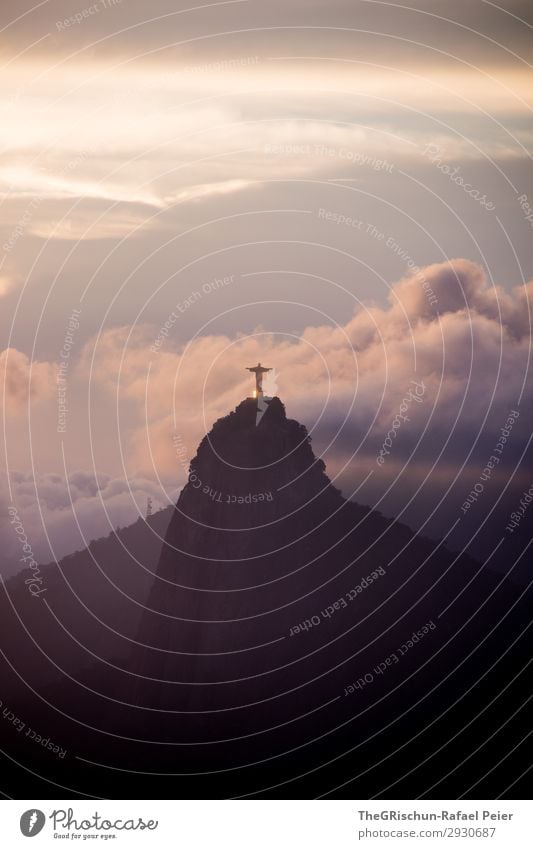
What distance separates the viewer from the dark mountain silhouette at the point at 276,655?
28000 mm

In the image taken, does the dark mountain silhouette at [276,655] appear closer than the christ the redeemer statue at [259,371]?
No

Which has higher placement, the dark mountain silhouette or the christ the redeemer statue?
the christ the redeemer statue

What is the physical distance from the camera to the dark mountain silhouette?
2800cm

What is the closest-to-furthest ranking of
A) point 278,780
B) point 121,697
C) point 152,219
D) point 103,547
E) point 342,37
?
point 342,37 < point 152,219 < point 278,780 < point 103,547 < point 121,697

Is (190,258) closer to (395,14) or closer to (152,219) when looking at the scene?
(152,219)

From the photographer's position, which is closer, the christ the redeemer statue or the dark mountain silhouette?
the christ the redeemer statue

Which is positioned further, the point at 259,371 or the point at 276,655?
the point at 276,655

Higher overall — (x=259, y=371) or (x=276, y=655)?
(x=259, y=371)

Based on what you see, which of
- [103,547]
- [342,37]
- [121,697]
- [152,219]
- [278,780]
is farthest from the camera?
[121,697]

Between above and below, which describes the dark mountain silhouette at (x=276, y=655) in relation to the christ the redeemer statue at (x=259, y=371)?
below

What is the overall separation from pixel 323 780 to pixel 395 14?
1839 cm

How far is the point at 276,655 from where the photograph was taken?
3394 cm

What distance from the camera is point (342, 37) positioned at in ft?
65.8
